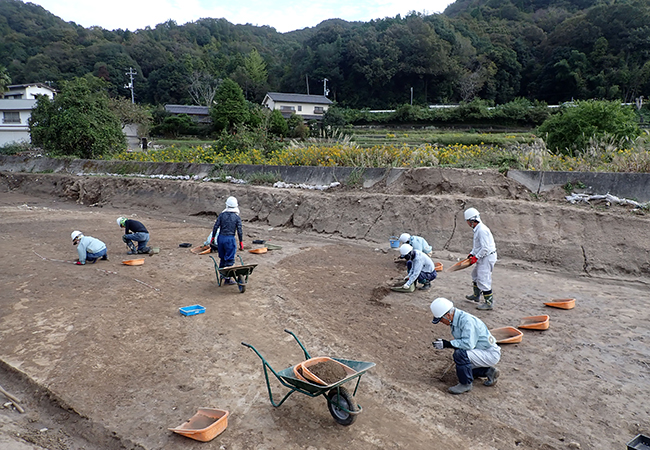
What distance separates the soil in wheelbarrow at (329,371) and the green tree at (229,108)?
134 ft

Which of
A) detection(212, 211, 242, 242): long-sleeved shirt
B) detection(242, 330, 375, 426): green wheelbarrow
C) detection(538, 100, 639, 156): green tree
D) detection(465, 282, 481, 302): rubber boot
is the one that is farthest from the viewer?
detection(538, 100, 639, 156): green tree

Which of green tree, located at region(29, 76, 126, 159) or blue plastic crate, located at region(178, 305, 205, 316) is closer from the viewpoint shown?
blue plastic crate, located at region(178, 305, 205, 316)

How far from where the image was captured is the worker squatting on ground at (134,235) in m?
10.2

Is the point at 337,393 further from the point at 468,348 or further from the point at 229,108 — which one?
the point at 229,108

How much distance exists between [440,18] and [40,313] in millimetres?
82073

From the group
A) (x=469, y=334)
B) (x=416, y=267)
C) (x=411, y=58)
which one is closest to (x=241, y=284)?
(x=416, y=267)

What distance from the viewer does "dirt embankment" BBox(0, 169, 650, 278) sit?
8.91 meters

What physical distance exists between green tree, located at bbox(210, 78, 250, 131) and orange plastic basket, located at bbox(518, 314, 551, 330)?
39.5 metres

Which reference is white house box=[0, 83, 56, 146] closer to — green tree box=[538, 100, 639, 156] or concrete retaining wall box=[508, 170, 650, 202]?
green tree box=[538, 100, 639, 156]

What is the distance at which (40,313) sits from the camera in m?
6.56

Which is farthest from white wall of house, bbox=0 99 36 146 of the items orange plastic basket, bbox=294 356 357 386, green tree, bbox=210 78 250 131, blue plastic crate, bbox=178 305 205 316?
orange plastic basket, bbox=294 356 357 386

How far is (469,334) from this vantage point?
4.67 metres

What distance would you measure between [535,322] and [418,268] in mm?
1991

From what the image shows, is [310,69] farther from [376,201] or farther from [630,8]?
[376,201]
